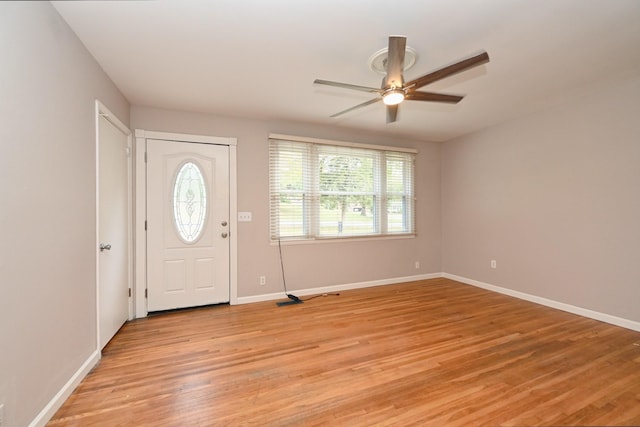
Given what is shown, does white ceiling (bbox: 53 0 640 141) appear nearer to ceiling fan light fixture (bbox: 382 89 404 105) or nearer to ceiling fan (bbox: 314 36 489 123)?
ceiling fan (bbox: 314 36 489 123)

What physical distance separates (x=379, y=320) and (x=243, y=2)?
3096 millimetres

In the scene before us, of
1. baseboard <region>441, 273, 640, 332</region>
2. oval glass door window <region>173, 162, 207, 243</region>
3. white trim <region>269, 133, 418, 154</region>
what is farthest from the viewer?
white trim <region>269, 133, 418, 154</region>

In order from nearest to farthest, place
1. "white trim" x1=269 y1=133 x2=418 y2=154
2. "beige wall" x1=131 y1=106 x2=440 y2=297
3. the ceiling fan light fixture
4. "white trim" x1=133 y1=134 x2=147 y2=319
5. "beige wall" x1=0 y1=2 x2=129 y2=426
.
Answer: "beige wall" x1=0 y1=2 x2=129 y2=426 < the ceiling fan light fixture < "white trim" x1=133 y1=134 x2=147 y2=319 < "beige wall" x1=131 y1=106 x2=440 y2=297 < "white trim" x1=269 y1=133 x2=418 y2=154

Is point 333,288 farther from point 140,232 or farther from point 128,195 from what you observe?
point 128,195

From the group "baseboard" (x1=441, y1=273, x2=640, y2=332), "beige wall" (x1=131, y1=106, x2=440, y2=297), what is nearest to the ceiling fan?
"beige wall" (x1=131, y1=106, x2=440, y2=297)

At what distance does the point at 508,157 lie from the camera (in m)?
3.95

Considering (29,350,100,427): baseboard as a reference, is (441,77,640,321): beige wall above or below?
above

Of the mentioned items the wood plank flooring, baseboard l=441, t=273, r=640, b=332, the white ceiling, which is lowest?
the wood plank flooring

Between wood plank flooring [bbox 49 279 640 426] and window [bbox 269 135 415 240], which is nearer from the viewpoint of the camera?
wood plank flooring [bbox 49 279 640 426]

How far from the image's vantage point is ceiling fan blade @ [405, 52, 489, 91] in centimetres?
170

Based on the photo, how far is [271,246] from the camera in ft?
12.5

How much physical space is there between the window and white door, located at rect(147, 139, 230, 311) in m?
0.72

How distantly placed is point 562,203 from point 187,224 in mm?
4666

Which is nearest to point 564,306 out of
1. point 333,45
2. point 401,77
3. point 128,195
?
point 401,77
